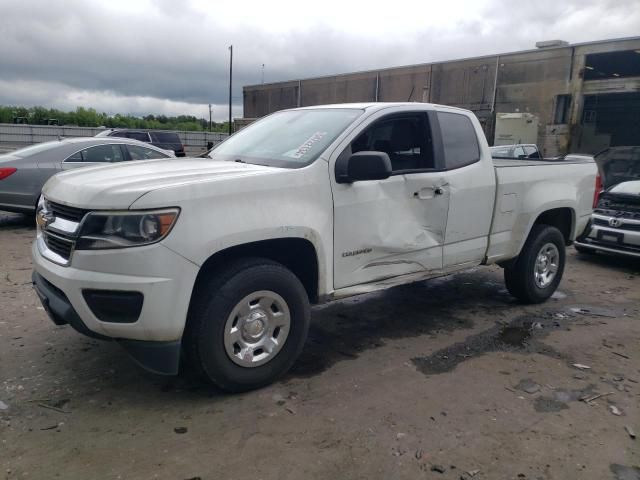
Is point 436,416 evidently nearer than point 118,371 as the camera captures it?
Yes

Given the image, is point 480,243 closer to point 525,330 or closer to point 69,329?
point 525,330

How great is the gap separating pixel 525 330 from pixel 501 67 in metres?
33.1

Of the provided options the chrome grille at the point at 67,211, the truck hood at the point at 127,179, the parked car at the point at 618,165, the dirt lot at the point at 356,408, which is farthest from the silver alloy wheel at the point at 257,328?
the parked car at the point at 618,165

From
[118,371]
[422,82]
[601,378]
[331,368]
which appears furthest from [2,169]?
[422,82]

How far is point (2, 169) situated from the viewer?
775cm

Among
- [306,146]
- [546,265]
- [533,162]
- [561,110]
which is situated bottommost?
[546,265]

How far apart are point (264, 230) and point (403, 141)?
169 centimetres

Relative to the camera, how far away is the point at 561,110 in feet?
101

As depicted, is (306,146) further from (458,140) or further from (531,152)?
(531,152)

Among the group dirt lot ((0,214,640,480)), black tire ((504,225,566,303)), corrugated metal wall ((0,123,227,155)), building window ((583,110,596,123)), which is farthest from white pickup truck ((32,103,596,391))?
building window ((583,110,596,123))

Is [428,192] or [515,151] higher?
[515,151]

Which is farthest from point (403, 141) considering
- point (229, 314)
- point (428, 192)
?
point (229, 314)

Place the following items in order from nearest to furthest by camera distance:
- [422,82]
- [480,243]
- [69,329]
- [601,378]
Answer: [601,378]
[69,329]
[480,243]
[422,82]

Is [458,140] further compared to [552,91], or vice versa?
[552,91]
